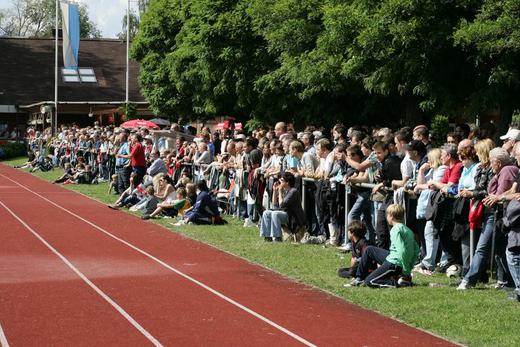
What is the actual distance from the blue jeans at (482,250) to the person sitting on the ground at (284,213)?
6038mm

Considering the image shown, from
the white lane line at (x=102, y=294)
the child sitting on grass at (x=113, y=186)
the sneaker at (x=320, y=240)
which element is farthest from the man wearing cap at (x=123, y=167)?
the sneaker at (x=320, y=240)

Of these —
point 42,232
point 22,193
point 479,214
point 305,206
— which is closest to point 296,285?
point 479,214

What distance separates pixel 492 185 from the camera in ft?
42.1

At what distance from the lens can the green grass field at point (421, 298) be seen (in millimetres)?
10734

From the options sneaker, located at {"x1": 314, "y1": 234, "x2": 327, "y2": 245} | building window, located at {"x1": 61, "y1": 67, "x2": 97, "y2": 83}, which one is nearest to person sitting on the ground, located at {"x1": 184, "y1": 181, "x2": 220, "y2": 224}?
sneaker, located at {"x1": 314, "y1": 234, "x2": 327, "y2": 245}

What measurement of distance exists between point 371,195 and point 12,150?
48059 millimetres

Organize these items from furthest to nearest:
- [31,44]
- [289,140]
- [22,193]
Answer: [31,44]
[22,193]
[289,140]

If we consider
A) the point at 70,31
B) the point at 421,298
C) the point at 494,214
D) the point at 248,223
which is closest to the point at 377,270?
the point at 421,298

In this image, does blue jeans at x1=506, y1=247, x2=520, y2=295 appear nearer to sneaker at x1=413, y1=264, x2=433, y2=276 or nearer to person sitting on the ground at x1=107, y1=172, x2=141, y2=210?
sneaker at x1=413, y1=264, x2=433, y2=276

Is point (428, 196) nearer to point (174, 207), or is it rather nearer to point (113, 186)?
point (174, 207)

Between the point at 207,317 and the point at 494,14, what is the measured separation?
984 cm

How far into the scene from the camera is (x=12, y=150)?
201ft

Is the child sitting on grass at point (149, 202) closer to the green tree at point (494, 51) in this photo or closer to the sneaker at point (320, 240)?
the sneaker at point (320, 240)

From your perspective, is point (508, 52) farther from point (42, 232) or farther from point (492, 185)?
point (42, 232)
